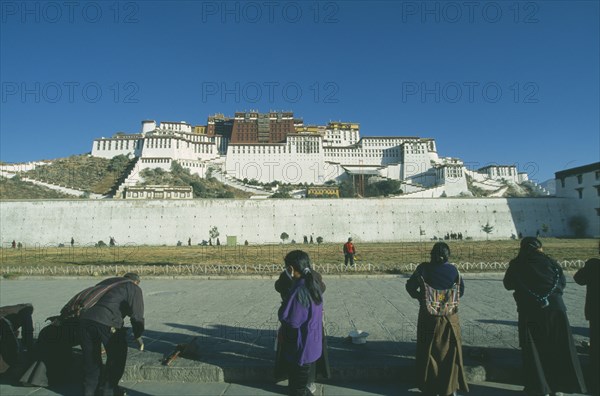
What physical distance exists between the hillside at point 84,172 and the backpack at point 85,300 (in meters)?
67.5

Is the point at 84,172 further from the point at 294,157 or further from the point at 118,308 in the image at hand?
the point at 118,308

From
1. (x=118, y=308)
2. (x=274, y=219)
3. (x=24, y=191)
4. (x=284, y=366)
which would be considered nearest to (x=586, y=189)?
(x=274, y=219)

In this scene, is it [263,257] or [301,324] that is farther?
[263,257]

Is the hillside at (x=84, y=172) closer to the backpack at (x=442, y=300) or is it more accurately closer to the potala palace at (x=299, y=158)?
the potala palace at (x=299, y=158)

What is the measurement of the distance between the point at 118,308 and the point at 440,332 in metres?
3.10

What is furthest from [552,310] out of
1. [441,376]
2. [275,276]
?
[275,276]

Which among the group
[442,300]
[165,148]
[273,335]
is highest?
[165,148]

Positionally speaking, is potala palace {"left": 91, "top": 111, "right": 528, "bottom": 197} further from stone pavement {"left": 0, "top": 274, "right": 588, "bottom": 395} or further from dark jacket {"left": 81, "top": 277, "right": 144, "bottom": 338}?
dark jacket {"left": 81, "top": 277, "right": 144, "bottom": 338}

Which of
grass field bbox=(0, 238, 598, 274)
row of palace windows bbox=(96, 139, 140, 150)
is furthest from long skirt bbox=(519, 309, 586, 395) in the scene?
row of palace windows bbox=(96, 139, 140, 150)

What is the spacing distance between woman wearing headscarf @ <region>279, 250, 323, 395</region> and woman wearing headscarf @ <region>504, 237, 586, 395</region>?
1997mm

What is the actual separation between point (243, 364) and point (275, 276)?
8966 mm

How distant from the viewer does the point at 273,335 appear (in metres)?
5.37

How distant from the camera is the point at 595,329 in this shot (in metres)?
3.40

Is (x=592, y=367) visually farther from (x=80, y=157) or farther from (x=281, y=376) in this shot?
(x=80, y=157)
